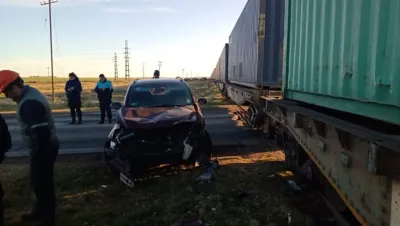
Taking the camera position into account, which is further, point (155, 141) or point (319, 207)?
point (155, 141)

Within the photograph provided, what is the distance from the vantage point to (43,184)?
13.7 ft

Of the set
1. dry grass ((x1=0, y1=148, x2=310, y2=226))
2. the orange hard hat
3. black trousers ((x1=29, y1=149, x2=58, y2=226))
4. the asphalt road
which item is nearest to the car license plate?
dry grass ((x1=0, y1=148, x2=310, y2=226))

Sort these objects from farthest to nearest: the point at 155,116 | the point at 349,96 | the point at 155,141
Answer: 1. the point at 155,116
2. the point at 155,141
3. the point at 349,96

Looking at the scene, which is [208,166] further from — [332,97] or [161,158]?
[332,97]

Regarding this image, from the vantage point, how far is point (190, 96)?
7812 millimetres

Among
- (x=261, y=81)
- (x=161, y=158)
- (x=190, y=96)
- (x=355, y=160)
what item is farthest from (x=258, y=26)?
(x=355, y=160)

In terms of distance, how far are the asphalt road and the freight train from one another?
403 cm

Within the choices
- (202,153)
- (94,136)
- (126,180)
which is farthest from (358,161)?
(94,136)

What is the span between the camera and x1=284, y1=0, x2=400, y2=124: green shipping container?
2.55 metres

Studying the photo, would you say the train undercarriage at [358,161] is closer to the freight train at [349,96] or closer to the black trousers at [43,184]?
the freight train at [349,96]

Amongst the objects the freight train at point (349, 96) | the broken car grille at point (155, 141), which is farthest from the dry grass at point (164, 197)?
the freight train at point (349, 96)

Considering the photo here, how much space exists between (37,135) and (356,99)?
327cm

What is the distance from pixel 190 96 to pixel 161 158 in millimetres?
2098

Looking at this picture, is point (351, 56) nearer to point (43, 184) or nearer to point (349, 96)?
point (349, 96)
